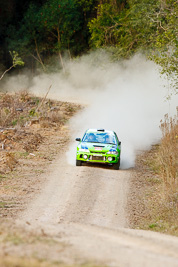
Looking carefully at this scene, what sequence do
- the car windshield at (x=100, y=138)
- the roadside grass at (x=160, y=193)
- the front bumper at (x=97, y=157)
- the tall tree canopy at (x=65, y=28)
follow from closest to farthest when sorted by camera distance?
the roadside grass at (x=160, y=193) < the front bumper at (x=97, y=157) < the car windshield at (x=100, y=138) < the tall tree canopy at (x=65, y=28)

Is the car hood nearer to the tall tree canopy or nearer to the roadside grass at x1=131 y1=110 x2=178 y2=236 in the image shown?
the roadside grass at x1=131 y1=110 x2=178 y2=236

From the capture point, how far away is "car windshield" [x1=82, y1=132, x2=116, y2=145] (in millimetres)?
21219

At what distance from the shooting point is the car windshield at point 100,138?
21.2m

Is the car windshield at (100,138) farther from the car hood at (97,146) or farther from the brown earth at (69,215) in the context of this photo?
the brown earth at (69,215)

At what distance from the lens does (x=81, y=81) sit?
50.6 meters

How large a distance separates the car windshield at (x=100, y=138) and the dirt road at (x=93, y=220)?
3.41ft

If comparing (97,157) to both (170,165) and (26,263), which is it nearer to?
(170,165)

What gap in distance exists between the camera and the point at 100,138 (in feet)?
70.1

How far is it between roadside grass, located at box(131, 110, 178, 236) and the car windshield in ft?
5.34

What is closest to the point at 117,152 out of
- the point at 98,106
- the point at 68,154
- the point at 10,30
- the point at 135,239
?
the point at 68,154

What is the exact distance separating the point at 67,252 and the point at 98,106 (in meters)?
33.1

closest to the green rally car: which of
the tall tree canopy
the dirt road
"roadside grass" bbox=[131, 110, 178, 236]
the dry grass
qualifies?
the dirt road

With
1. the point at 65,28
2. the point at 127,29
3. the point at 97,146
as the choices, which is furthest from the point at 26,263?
the point at 65,28

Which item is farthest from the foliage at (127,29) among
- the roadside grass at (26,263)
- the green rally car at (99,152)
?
the roadside grass at (26,263)
